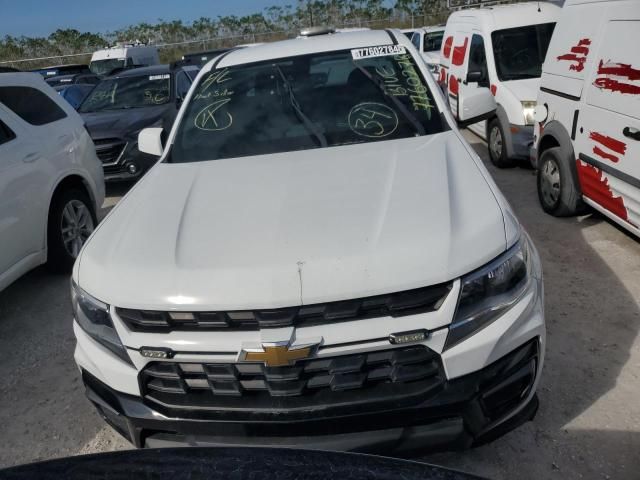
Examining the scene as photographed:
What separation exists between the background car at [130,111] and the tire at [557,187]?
425cm

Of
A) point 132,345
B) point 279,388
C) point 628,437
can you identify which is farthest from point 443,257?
point 628,437


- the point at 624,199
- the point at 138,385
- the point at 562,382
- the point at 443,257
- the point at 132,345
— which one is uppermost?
the point at 443,257

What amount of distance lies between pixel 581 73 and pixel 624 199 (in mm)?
1178

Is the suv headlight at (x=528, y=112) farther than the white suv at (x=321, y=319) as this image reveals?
Yes

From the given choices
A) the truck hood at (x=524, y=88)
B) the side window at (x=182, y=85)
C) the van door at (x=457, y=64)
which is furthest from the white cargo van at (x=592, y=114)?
the side window at (x=182, y=85)

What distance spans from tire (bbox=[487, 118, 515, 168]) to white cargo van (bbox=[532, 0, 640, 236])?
4.03 ft

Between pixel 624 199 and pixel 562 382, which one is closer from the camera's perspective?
pixel 562 382

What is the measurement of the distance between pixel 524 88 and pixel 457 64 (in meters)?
1.88

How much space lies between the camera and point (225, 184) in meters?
2.64

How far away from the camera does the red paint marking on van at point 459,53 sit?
7854mm

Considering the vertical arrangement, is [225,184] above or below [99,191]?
above

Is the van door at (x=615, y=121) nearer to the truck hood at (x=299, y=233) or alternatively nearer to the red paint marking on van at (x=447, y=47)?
the truck hood at (x=299, y=233)

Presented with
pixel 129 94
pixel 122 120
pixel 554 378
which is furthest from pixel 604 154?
pixel 129 94

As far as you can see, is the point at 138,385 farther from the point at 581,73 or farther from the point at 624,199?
the point at 581,73
